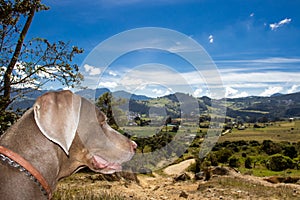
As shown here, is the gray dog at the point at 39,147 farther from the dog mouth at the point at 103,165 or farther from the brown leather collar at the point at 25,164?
the dog mouth at the point at 103,165

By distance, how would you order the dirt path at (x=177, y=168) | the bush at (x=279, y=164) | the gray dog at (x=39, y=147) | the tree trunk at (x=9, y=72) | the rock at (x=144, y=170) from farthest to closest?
the bush at (x=279, y=164) < the dirt path at (x=177, y=168) < the rock at (x=144, y=170) < the tree trunk at (x=9, y=72) < the gray dog at (x=39, y=147)

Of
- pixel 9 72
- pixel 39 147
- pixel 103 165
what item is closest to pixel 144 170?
pixel 9 72

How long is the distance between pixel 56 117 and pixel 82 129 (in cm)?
68

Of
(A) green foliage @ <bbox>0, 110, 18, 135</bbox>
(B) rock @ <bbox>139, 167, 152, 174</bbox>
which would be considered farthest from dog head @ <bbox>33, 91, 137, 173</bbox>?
(B) rock @ <bbox>139, 167, 152, 174</bbox>

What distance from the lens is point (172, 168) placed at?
1089 inches

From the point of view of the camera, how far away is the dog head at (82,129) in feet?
7.99

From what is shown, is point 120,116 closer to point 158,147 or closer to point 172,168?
point 158,147

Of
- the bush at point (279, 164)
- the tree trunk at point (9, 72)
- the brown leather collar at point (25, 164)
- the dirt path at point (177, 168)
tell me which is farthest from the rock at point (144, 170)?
the bush at point (279, 164)

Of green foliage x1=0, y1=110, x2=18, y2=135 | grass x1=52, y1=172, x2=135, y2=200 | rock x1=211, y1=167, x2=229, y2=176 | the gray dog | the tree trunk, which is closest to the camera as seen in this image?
the gray dog

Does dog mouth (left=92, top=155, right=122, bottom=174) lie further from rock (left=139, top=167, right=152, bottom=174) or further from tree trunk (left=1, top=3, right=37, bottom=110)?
rock (left=139, top=167, right=152, bottom=174)

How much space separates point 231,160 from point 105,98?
3305 centimetres

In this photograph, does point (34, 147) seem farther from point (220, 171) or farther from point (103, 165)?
point (220, 171)

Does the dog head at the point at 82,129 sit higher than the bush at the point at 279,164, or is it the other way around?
the dog head at the point at 82,129

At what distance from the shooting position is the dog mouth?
11.1 feet
